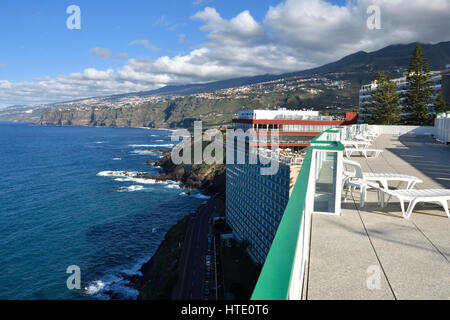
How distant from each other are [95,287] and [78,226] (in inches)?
577

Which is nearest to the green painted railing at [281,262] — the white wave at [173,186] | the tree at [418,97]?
the tree at [418,97]

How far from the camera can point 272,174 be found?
81.0 feet

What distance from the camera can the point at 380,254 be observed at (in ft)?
11.9

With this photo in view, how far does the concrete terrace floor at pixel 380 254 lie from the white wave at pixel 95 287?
25857 mm

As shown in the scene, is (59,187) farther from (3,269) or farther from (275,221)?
(275,221)

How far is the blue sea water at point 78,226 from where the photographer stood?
27.6 m

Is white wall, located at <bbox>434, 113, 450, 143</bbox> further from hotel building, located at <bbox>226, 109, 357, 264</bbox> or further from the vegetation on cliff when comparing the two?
the vegetation on cliff

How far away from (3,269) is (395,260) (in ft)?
116

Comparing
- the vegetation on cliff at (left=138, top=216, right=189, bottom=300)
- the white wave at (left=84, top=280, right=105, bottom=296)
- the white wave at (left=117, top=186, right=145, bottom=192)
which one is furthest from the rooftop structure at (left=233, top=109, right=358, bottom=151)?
the white wave at (left=84, top=280, right=105, bottom=296)

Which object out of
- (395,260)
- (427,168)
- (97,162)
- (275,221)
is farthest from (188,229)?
(97,162)

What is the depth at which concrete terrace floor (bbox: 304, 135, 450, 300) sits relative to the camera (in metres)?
2.88

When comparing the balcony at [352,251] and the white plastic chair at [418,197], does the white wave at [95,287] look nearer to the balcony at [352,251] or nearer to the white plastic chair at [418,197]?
the balcony at [352,251]
